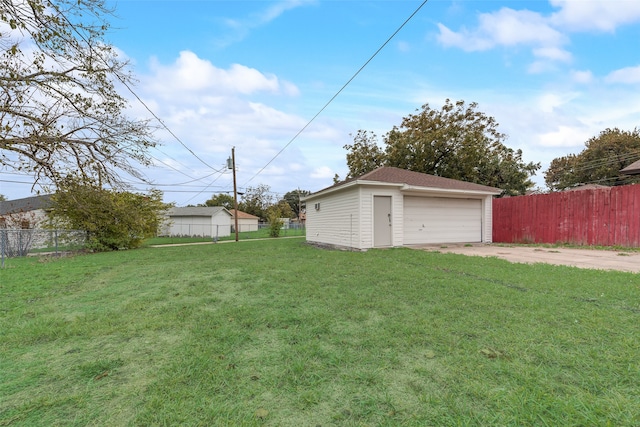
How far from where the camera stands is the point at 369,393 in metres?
1.84

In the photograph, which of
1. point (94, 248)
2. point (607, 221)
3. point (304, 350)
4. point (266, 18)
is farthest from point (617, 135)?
point (94, 248)

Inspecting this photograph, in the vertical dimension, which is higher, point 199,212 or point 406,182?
point 406,182

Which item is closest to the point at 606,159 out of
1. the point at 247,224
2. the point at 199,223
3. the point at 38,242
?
the point at 247,224

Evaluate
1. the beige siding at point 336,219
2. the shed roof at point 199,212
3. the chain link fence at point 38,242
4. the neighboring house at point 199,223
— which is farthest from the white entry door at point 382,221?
the shed roof at point 199,212

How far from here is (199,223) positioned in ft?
98.9

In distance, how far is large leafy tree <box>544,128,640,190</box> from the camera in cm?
2414

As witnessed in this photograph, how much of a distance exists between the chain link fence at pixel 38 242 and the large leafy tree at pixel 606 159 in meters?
37.0

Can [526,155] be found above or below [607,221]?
above

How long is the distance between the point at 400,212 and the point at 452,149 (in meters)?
12.4

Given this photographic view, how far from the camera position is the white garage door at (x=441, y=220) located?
11.0m

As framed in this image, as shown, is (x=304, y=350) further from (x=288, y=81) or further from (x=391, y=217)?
(x=288, y=81)

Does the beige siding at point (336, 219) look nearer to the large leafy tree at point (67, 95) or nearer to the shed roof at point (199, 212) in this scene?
the large leafy tree at point (67, 95)

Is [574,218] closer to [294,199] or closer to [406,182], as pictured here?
[406,182]

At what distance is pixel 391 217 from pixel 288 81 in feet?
22.6
